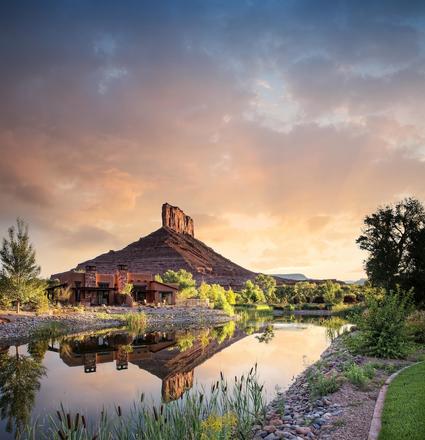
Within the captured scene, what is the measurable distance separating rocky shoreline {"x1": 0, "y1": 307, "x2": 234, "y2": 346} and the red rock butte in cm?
5364

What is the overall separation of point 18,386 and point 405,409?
38.9ft

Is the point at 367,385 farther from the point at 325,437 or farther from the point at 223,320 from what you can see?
the point at 223,320

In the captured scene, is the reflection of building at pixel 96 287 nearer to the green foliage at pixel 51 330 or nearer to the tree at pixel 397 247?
the green foliage at pixel 51 330

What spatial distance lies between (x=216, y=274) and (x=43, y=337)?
303 ft

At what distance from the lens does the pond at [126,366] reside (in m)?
11.7

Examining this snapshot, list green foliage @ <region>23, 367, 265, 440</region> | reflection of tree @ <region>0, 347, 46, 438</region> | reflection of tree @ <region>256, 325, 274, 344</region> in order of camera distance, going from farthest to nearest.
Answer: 1. reflection of tree @ <region>256, 325, 274, 344</region>
2. reflection of tree @ <region>0, 347, 46, 438</region>
3. green foliage @ <region>23, 367, 265, 440</region>

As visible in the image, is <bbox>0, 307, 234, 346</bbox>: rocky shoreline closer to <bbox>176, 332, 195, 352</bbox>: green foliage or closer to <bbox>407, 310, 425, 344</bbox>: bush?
<bbox>176, 332, 195, 352</bbox>: green foliage

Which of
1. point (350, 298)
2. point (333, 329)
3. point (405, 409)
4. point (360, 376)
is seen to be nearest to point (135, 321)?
point (333, 329)

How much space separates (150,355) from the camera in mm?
19875

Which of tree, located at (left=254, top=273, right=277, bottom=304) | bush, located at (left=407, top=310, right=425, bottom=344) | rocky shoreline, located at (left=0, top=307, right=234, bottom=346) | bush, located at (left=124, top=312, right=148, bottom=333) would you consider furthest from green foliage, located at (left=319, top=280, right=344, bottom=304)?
bush, located at (left=407, top=310, right=425, bottom=344)

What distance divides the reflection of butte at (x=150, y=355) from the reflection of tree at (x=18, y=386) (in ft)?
5.82

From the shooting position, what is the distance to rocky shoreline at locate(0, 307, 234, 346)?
85.3ft

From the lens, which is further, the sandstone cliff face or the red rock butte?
the sandstone cliff face

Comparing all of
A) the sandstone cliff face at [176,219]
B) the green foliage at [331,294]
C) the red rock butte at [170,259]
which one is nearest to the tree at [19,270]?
the green foliage at [331,294]
